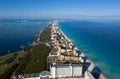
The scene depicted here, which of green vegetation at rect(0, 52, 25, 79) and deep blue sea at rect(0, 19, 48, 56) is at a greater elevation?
green vegetation at rect(0, 52, 25, 79)

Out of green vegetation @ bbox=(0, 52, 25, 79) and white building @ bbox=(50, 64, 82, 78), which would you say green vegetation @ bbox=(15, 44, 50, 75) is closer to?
green vegetation @ bbox=(0, 52, 25, 79)

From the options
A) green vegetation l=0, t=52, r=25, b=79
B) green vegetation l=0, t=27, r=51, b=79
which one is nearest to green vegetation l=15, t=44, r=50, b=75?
green vegetation l=0, t=27, r=51, b=79

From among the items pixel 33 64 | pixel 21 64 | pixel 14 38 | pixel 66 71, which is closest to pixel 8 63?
pixel 21 64

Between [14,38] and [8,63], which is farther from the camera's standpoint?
[14,38]

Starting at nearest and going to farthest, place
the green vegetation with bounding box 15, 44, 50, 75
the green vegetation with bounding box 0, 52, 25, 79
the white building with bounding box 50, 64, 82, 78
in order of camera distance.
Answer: the white building with bounding box 50, 64, 82, 78, the green vegetation with bounding box 0, 52, 25, 79, the green vegetation with bounding box 15, 44, 50, 75

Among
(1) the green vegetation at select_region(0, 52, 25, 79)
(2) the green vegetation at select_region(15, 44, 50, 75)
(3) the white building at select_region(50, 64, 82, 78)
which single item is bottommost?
(1) the green vegetation at select_region(0, 52, 25, 79)

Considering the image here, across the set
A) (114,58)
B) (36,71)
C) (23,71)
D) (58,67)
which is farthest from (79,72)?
(114,58)

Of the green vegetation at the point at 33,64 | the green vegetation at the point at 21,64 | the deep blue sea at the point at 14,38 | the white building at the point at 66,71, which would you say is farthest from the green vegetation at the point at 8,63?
the white building at the point at 66,71

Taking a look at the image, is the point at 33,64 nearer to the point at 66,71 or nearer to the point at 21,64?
the point at 21,64

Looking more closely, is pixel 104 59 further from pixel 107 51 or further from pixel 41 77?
pixel 41 77

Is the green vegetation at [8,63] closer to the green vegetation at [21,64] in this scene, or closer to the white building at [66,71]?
the green vegetation at [21,64]
